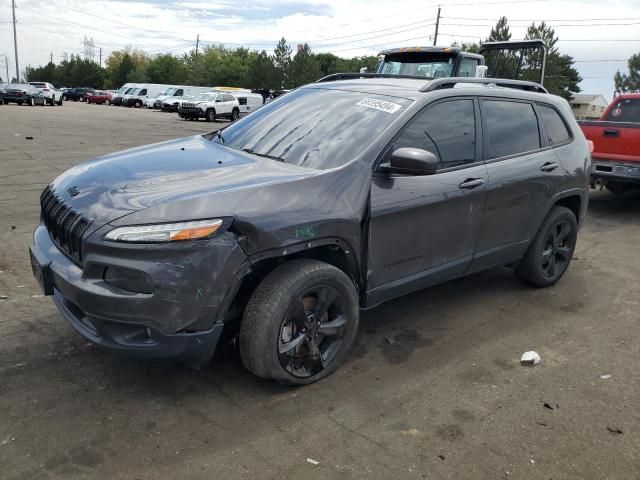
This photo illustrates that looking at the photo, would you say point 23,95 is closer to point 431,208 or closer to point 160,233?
point 431,208

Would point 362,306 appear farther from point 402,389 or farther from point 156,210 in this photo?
point 156,210

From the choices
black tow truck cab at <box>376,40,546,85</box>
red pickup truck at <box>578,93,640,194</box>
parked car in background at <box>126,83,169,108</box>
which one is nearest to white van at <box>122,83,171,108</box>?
parked car in background at <box>126,83,169,108</box>

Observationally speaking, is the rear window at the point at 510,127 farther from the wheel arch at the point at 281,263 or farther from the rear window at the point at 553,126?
the wheel arch at the point at 281,263

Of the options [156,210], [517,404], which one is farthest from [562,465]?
[156,210]

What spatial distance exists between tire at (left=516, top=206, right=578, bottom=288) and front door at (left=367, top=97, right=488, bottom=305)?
41.2 inches

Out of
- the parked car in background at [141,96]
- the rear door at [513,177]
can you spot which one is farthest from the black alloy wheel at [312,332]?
the parked car in background at [141,96]

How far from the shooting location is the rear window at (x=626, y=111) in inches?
387

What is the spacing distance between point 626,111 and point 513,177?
23.8ft

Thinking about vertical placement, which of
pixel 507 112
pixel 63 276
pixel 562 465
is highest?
pixel 507 112

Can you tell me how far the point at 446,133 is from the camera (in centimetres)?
388

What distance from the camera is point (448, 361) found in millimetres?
3689

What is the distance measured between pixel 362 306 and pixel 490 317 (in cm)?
146

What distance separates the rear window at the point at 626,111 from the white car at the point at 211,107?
930 inches

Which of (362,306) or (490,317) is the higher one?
(362,306)
